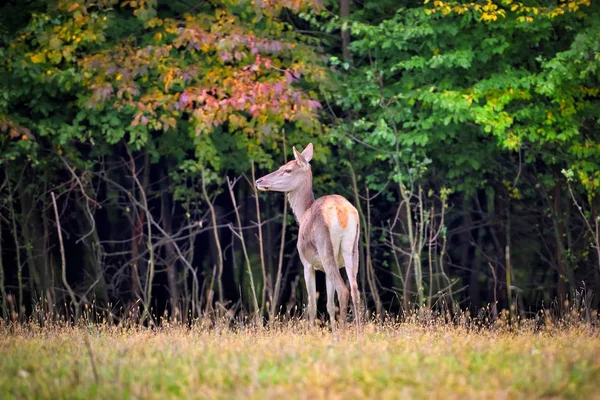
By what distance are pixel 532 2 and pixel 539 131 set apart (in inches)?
78.1

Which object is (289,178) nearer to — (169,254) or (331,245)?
(331,245)

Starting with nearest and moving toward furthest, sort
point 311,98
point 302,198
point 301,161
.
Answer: point 301,161 < point 302,198 < point 311,98

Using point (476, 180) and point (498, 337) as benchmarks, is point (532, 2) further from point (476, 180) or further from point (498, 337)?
point (498, 337)

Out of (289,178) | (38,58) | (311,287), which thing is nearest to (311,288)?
(311,287)

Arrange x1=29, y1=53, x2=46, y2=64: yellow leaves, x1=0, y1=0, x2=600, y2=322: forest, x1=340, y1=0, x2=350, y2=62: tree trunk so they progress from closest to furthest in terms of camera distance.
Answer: x1=0, y1=0, x2=600, y2=322: forest, x1=29, y1=53, x2=46, y2=64: yellow leaves, x1=340, y1=0, x2=350, y2=62: tree trunk

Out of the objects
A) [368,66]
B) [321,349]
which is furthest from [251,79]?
[321,349]

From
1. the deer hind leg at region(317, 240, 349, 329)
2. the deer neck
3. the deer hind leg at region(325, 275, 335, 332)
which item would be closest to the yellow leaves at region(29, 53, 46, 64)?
the deer neck

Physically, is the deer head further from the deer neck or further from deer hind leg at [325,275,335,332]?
deer hind leg at [325,275,335,332]

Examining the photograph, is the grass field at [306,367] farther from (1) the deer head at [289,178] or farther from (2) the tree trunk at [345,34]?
(2) the tree trunk at [345,34]

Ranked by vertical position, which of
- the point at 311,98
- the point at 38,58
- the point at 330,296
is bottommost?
the point at 330,296

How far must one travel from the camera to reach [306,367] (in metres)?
6.73

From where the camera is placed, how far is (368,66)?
646 inches

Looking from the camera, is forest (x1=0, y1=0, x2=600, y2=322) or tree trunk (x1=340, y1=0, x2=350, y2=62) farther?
tree trunk (x1=340, y1=0, x2=350, y2=62)

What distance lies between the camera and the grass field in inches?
241
